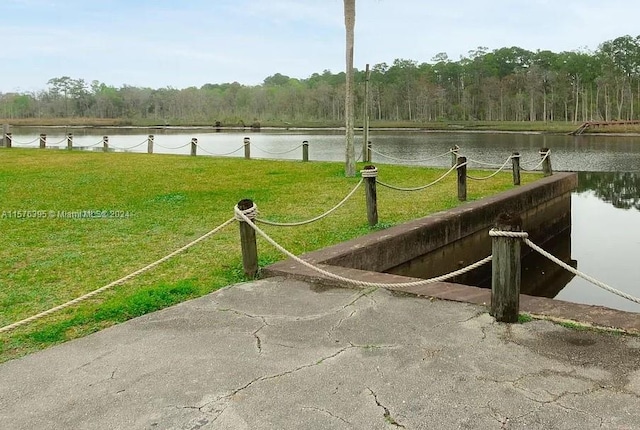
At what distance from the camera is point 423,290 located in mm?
5340

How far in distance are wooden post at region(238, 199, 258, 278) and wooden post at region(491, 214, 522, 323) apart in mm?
2443

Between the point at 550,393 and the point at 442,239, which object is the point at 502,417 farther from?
the point at 442,239

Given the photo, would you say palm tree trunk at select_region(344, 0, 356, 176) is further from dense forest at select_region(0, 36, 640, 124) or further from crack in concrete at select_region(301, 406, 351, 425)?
dense forest at select_region(0, 36, 640, 124)

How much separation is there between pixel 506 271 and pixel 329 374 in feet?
5.49

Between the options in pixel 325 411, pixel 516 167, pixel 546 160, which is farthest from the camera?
pixel 546 160

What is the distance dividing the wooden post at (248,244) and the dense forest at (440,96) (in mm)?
61100

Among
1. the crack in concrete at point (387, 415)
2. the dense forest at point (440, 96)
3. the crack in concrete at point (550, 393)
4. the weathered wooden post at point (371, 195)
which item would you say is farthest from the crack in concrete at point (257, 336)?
the dense forest at point (440, 96)

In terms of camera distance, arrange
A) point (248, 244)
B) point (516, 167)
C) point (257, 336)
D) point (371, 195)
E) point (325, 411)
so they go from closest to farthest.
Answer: point (325, 411), point (257, 336), point (248, 244), point (371, 195), point (516, 167)

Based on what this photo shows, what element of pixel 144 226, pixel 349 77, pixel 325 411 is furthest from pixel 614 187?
pixel 325 411

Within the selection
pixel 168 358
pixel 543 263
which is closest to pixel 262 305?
pixel 168 358

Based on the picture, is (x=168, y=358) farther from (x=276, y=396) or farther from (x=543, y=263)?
(x=543, y=263)

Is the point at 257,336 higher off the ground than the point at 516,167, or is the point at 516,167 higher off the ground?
the point at 516,167

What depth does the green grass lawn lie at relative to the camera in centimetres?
524

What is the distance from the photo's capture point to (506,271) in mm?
4438
